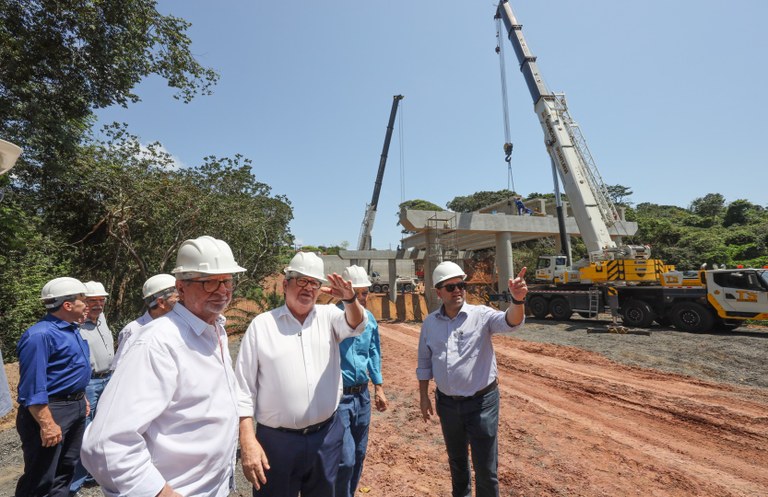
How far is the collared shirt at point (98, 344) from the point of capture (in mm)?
3789

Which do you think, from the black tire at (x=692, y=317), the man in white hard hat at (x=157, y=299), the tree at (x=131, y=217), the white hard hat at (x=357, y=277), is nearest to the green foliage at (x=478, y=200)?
the black tire at (x=692, y=317)

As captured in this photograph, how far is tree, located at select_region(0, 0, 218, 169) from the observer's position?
7324mm

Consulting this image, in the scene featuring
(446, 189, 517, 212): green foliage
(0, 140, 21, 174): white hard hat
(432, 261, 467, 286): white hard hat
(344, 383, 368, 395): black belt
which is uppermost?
(446, 189, 517, 212): green foliage

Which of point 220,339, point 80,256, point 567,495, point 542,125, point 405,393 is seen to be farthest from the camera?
point 542,125

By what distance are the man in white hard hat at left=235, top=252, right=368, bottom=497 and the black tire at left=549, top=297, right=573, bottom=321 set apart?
14.7 metres

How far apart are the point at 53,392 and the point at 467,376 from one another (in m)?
3.28

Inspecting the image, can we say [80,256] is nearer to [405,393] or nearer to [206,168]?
[206,168]

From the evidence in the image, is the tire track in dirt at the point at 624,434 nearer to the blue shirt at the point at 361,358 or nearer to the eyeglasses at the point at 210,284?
the blue shirt at the point at 361,358

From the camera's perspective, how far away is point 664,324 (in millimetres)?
12984

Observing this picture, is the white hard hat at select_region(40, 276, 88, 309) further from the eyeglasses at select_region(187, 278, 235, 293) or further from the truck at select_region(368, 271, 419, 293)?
the truck at select_region(368, 271, 419, 293)

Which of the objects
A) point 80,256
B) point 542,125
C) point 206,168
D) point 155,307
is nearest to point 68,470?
point 155,307

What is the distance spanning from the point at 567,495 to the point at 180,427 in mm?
3492

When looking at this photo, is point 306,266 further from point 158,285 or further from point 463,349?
point 158,285

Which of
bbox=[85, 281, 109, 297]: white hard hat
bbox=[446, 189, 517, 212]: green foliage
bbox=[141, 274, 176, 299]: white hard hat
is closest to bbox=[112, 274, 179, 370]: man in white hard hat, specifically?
bbox=[141, 274, 176, 299]: white hard hat
